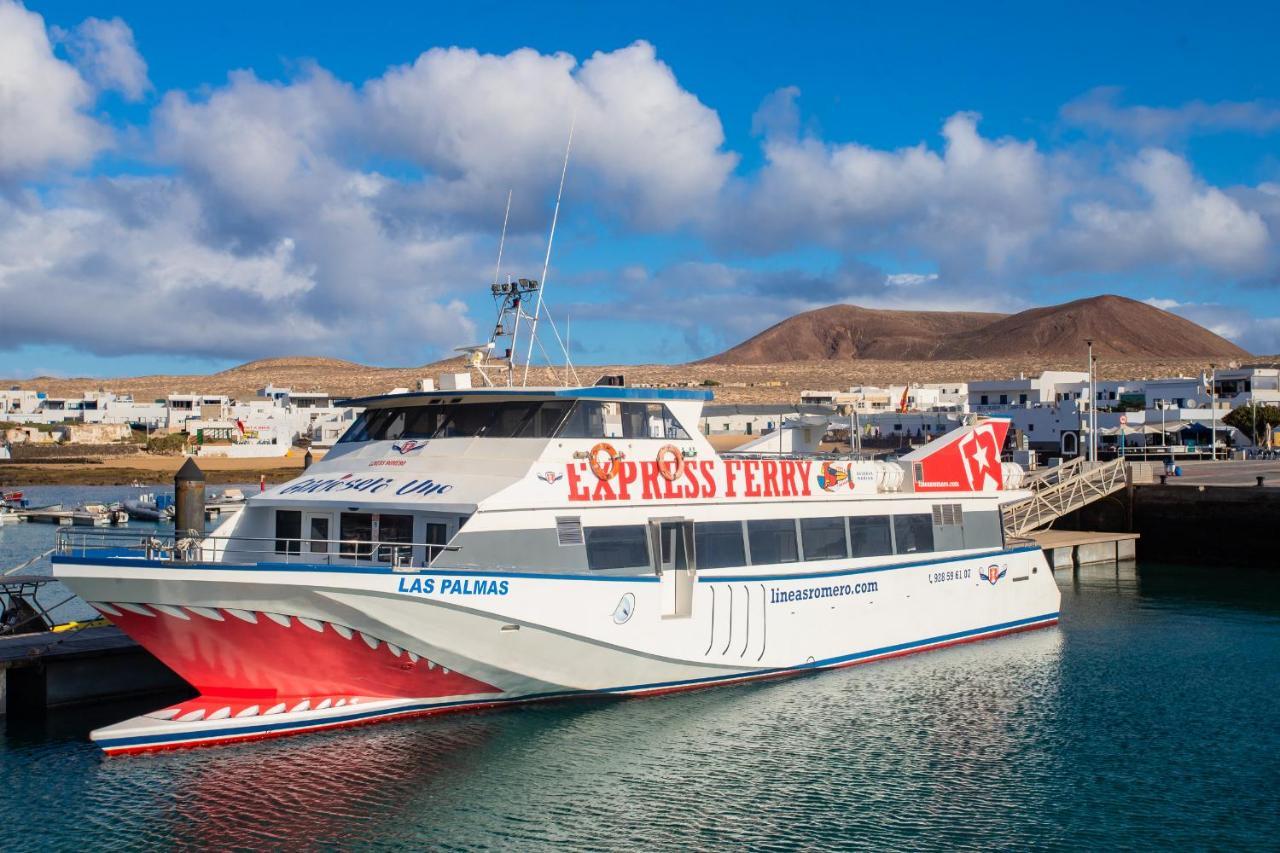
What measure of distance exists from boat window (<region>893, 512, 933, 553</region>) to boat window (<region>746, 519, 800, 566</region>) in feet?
9.61

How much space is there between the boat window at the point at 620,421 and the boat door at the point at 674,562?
1498mm

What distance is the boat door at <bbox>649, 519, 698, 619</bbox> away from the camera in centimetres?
1741

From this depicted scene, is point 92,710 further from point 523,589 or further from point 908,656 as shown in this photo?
point 908,656

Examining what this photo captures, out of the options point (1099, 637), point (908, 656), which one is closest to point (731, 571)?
point (908, 656)

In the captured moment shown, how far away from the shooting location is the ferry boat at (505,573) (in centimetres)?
1508

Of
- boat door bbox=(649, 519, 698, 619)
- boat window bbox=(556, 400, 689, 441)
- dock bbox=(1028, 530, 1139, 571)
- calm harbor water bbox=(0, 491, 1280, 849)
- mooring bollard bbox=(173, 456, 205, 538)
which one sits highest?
boat window bbox=(556, 400, 689, 441)

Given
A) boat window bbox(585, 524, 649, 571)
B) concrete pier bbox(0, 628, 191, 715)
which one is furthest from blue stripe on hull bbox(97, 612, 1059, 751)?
concrete pier bbox(0, 628, 191, 715)

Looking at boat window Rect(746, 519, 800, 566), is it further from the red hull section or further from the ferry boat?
the red hull section

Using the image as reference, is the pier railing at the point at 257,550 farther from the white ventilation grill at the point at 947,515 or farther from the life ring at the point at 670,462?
the white ventilation grill at the point at 947,515

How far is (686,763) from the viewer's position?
598 inches

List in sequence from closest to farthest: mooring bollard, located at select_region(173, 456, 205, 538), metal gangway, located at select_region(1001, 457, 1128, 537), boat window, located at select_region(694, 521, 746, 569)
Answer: boat window, located at select_region(694, 521, 746, 569) < mooring bollard, located at select_region(173, 456, 205, 538) < metal gangway, located at select_region(1001, 457, 1128, 537)

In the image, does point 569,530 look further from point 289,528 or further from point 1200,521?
point 1200,521

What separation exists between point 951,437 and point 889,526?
2.87 metres

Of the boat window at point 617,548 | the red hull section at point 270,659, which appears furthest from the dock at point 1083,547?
the red hull section at point 270,659
